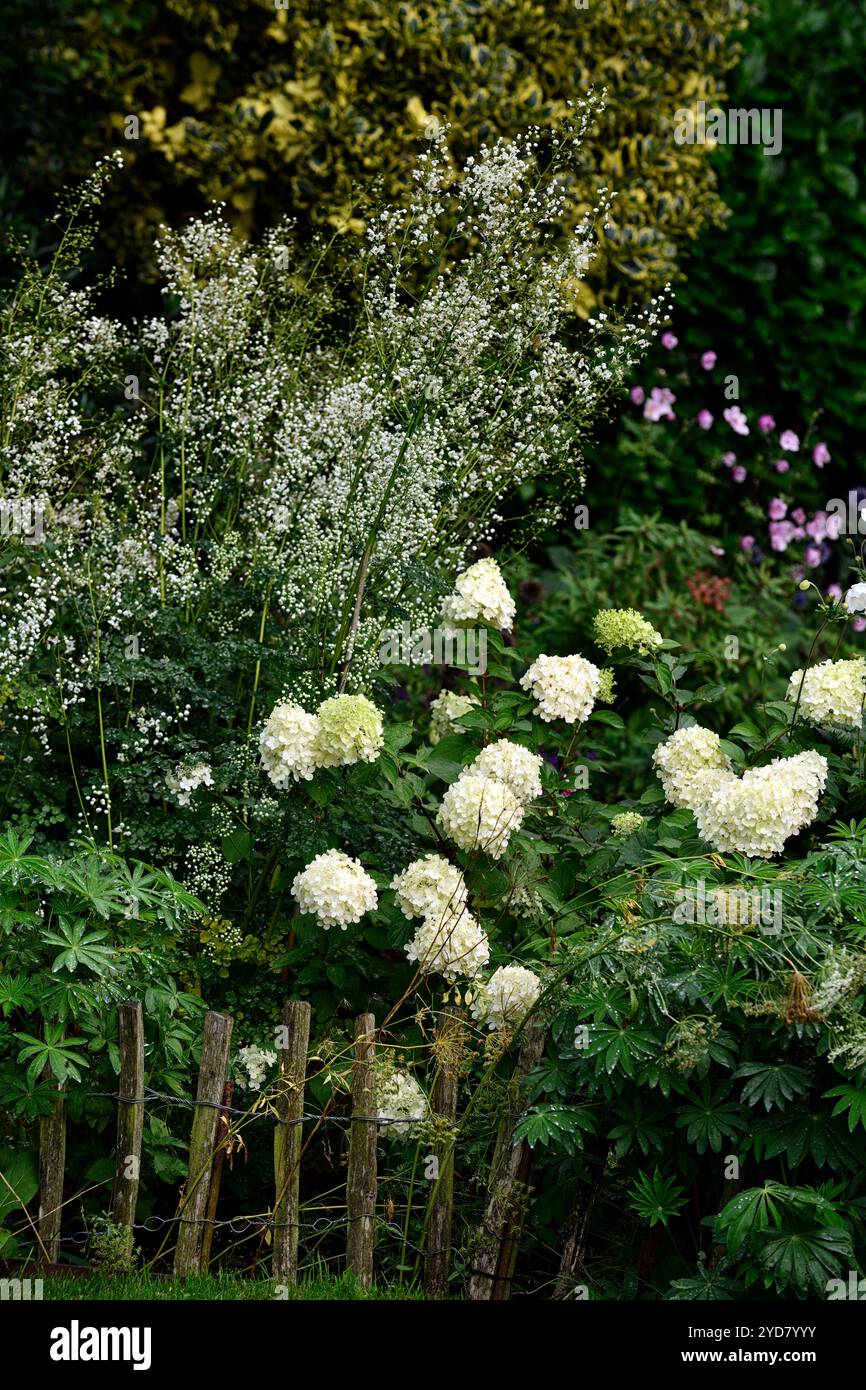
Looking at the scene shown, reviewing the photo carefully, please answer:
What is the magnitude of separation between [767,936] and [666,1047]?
0.32 meters

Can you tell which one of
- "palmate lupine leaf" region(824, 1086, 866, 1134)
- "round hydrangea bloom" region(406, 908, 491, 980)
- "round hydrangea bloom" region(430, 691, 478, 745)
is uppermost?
"round hydrangea bloom" region(430, 691, 478, 745)

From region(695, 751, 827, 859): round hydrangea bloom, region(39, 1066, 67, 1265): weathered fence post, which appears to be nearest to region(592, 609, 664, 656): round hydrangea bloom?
region(695, 751, 827, 859): round hydrangea bloom

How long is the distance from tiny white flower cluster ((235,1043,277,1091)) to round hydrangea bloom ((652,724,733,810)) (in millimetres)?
1130

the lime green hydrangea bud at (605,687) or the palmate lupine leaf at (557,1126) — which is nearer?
the palmate lupine leaf at (557,1126)

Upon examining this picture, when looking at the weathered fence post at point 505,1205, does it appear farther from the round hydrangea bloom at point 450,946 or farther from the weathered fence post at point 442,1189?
the round hydrangea bloom at point 450,946

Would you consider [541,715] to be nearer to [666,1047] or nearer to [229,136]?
[666,1047]

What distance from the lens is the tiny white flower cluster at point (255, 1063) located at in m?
3.54

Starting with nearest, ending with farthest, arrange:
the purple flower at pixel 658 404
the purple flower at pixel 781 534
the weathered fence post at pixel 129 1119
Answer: the weathered fence post at pixel 129 1119, the purple flower at pixel 658 404, the purple flower at pixel 781 534

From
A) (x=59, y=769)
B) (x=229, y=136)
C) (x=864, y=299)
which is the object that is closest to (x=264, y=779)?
(x=59, y=769)

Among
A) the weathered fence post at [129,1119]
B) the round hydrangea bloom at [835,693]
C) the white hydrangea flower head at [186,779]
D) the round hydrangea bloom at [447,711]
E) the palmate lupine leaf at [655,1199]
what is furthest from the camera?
the round hydrangea bloom at [447,711]

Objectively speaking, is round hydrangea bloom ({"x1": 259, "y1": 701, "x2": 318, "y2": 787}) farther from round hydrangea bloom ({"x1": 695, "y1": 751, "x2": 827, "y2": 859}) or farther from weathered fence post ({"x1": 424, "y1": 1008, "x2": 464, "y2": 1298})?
round hydrangea bloom ({"x1": 695, "y1": 751, "x2": 827, "y2": 859})

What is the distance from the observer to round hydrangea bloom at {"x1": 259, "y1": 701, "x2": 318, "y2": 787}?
136 inches

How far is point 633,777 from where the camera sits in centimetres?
556

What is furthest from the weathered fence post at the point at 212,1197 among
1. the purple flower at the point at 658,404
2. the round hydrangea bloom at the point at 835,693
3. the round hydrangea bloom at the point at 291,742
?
the purple flower at the point at 658,404
